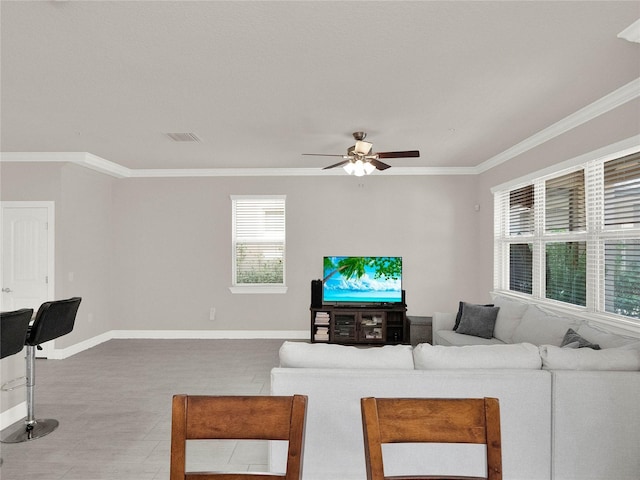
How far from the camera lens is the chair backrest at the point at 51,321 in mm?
3174

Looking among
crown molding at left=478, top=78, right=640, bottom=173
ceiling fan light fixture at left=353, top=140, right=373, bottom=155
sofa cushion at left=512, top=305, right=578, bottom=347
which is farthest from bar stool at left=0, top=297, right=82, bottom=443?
crown molding at left=478, top=78, right=640, bottom=173

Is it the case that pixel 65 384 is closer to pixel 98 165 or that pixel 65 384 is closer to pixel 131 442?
pixel 131 442

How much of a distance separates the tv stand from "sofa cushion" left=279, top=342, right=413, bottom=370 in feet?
11.4

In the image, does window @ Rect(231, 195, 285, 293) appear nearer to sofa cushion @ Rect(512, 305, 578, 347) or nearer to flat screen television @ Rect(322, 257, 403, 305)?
flat screen television @ Rect(322, 257, 403, 305)

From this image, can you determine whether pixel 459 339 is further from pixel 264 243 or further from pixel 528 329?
pixel 264 243

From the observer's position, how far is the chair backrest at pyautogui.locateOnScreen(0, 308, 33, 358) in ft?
8.86

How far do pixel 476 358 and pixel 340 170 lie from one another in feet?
15.2

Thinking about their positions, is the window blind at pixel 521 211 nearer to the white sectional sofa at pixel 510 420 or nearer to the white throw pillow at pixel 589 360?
the white throw pillow at pixel 589 360

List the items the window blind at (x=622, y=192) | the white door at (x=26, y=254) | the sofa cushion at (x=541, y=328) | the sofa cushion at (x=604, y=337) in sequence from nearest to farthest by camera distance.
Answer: the sofa cushion at (x=604, y=337) < the window blind at (x=622, y=192) < the sofa cushion at (x=541, y=328) < the white door at (x=26, y=254)

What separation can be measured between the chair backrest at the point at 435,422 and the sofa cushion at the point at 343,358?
1117 millimetres

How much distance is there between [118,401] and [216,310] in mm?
2890

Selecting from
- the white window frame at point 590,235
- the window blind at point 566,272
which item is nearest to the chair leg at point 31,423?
the white window frame at point 590,235

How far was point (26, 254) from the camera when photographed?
18.2ft

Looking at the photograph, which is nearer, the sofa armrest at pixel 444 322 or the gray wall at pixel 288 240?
the sofa armrest at pixel 444 322
